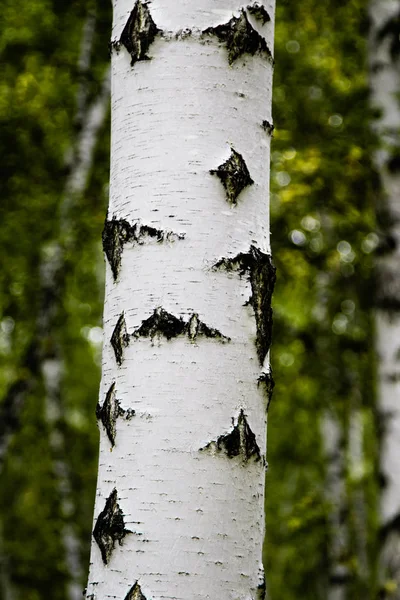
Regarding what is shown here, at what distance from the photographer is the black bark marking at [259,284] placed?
122 cm

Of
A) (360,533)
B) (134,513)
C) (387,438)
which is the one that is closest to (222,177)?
(134,513)

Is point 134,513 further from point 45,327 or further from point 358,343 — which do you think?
point 358,343

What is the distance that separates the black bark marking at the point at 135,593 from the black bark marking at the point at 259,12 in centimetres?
105

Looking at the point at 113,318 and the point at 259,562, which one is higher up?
the point at 113,318

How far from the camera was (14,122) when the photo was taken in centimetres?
554

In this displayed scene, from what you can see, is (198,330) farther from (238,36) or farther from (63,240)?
(63,240)

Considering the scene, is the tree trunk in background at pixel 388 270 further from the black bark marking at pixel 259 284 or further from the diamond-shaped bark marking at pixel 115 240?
the diamond-shaped bark marking at pixel 115 240

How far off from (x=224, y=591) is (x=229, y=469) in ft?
0.61

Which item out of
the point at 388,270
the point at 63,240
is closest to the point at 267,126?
the point at 388,270


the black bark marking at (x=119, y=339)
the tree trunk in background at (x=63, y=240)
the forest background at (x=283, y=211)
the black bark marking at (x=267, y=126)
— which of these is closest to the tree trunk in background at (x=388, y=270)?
the forest background at (x=283, y=211)

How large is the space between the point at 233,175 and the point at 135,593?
722 mm

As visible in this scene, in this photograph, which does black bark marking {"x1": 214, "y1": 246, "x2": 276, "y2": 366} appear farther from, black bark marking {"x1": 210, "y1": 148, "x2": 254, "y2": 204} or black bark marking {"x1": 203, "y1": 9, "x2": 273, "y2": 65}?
black bark marking {"x1": 203, "y1": 9, "x2": 273, "y2": 65}

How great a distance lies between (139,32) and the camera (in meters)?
1.34

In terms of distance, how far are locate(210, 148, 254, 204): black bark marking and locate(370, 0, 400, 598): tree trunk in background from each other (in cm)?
342
